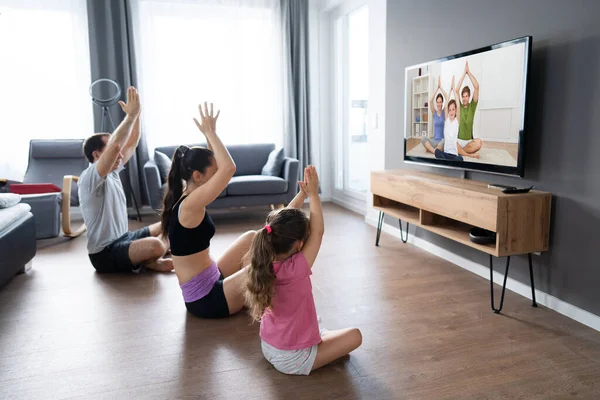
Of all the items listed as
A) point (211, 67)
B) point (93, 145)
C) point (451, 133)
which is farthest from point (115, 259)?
point (211, 67)

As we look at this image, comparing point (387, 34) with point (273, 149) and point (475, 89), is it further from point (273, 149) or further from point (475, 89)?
point (273, 149)

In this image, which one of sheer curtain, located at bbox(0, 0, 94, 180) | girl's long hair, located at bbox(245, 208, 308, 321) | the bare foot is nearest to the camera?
girl's long hair, located at bbox(245, 208, 308, 321)

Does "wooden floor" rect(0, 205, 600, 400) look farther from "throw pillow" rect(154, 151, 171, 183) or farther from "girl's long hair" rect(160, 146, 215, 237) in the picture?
"throw pillow" rect(154, 151, 171, 183)

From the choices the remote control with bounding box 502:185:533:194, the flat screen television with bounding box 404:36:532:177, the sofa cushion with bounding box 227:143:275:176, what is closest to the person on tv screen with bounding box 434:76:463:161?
the flat screen television with bounding box 404:36:532:177

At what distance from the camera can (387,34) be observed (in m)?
4.32

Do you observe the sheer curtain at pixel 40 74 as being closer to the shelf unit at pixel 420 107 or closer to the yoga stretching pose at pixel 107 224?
the yoga stretching pose at pixel 107 224

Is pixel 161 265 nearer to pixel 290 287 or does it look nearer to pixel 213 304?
pixel 213 304

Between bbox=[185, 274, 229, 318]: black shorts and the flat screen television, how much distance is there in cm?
176

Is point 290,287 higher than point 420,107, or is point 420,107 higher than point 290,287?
point 420,107

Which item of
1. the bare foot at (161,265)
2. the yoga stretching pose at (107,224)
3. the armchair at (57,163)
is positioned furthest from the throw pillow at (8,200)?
the armchair at (57,163)

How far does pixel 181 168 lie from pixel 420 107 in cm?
198

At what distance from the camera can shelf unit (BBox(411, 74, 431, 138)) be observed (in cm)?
354

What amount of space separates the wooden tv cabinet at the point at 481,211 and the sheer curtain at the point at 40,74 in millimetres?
3817

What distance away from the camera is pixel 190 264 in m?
2.44
